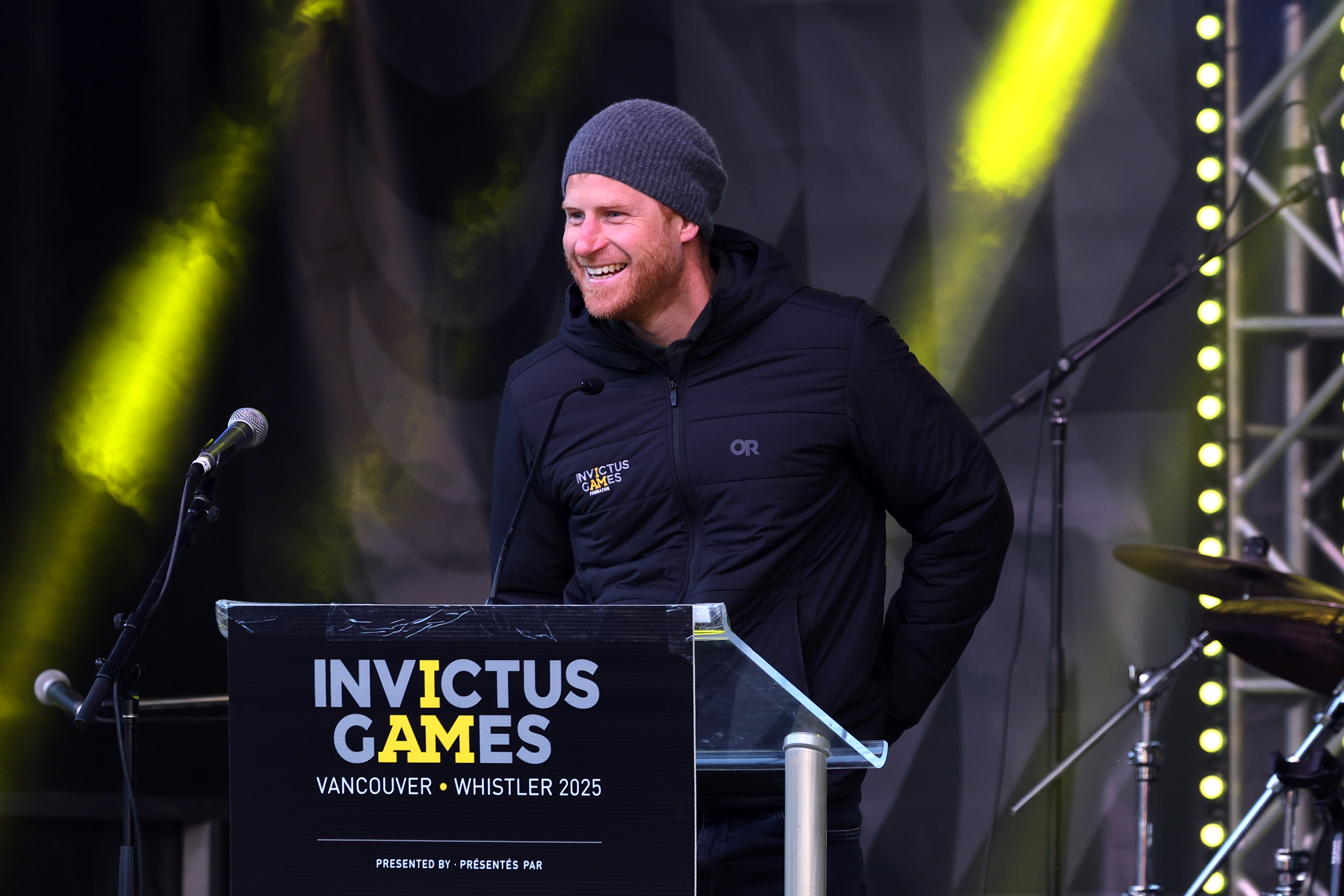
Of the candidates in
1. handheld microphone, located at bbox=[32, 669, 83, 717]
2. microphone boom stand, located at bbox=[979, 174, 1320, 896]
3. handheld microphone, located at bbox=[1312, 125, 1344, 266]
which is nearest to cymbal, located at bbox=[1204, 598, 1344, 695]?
microphone boom stand, located at bbox=[979, 174, 1320, 896]

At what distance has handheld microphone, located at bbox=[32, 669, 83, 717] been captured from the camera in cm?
248

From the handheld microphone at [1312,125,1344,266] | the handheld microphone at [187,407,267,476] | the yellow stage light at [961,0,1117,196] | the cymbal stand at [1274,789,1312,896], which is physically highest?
the yellow stage light at [961,0,1117,196]

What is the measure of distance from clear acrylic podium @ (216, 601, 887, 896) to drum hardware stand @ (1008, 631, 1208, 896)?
1.88 m

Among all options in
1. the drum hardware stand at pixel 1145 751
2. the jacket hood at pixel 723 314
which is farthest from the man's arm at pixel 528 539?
the drum hardware stand at pixel 1145 751

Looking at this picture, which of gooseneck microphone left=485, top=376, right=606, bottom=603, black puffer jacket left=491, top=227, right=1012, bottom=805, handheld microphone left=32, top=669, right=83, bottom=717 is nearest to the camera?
gooseneck microphone left=485, top=376, right=606, bottom=603

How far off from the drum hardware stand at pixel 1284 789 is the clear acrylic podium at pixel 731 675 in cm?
178

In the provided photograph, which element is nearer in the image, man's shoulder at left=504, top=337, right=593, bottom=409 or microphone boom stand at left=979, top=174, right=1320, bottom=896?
man's shoulder at left=504, top=337, right=593, bottom=409

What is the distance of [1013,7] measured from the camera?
3.34m

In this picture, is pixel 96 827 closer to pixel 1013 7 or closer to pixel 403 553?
pixel 403 553

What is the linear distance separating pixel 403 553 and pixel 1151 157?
82.9 inches

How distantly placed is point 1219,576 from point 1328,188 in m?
1.00

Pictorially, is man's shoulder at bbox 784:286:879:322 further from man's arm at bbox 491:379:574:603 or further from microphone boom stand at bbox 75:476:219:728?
microphone boom stand at bbox 75:476:219:728

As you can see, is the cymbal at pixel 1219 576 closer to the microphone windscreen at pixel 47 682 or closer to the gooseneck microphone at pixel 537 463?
the gooseneck microphone at pixel 537 463

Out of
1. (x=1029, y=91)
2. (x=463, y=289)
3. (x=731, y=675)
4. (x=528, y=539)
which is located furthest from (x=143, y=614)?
(x=1029, y=91)
